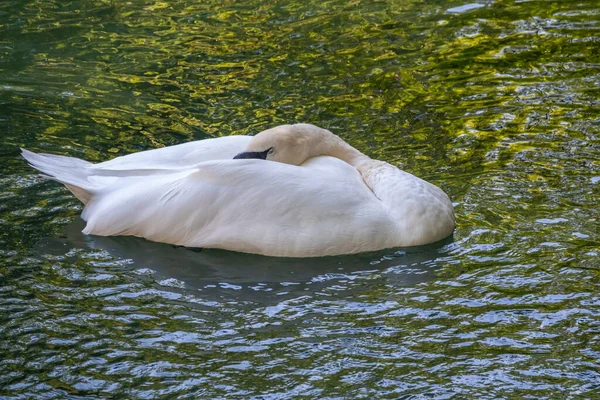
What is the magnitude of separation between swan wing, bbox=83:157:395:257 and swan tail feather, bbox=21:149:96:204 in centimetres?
21

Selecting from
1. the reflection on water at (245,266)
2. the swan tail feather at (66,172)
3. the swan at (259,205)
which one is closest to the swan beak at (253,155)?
the swan at (259,205)

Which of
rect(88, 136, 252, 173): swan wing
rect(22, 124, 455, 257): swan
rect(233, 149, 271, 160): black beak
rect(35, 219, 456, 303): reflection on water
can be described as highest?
rect(88, 136, 252, 173): swan wing

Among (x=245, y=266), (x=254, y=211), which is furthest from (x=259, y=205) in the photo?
(x=245, y=266)

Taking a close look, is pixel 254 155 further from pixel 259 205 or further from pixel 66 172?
pixel 66 172

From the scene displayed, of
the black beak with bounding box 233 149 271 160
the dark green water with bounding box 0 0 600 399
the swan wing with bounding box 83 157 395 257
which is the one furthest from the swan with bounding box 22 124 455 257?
the black beak with bounding box 233 149 271 160

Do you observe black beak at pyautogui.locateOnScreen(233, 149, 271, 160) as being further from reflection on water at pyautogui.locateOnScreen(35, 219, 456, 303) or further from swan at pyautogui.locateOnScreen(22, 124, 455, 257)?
reflection on water at pyautogui.locateOnScreen(35, 219, 456, 303)

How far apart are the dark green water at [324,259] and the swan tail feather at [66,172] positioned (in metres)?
0.26

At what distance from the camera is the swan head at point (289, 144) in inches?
260

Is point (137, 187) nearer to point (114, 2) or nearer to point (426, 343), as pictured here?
point (426, 343)

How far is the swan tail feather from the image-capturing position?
630 centimetres

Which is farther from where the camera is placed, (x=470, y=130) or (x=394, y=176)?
(x=470, y=130)

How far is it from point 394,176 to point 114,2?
6922 mm

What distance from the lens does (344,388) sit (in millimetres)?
4250

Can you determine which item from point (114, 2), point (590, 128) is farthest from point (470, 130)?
point (114, 2)
